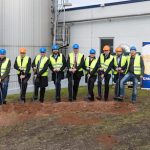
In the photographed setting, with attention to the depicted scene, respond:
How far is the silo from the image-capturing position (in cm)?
1943

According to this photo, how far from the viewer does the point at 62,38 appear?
2336 cm

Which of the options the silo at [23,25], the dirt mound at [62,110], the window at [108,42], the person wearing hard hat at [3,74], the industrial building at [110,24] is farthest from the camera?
the window at [108,42]

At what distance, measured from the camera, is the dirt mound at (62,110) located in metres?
11.2

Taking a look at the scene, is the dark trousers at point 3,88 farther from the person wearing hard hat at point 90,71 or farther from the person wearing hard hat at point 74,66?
the person wearing hard hat at point 90,71

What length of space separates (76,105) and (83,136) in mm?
3653

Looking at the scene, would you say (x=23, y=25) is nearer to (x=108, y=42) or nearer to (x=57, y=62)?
(x=108, y=42)

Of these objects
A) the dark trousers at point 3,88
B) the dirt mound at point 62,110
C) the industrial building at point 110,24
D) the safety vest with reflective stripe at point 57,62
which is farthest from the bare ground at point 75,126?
the industrial building at point 110,24

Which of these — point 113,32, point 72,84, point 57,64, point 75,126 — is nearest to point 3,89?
point 57,64

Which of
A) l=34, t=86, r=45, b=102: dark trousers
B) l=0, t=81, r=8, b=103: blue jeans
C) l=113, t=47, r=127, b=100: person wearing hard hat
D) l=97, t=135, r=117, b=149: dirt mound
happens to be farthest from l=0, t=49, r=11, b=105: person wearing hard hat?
l=97, t=135, r=117, b=149: dirt mound

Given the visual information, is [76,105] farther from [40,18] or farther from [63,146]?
[40,18]

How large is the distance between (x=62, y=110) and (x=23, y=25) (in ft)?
28.0

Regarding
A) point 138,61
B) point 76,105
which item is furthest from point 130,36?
point 76,105

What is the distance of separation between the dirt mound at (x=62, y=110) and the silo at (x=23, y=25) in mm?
6833

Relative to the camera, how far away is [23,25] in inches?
794
